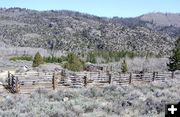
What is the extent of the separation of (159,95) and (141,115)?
500 centimetres

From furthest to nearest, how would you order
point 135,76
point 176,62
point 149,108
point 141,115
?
point 176,62, point 135,76, point 149,108, point 141,115

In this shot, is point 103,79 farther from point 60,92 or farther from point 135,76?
point 60,92

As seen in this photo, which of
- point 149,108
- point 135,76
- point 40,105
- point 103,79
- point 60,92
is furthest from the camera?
point 135,76

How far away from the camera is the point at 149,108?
17.0m

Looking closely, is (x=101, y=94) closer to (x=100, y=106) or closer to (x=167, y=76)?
(x=100, y=106)

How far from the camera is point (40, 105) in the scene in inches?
715

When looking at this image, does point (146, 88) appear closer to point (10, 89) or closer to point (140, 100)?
point (140, 100)

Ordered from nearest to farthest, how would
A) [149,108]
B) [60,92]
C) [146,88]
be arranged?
[149,108] < [60,92] < [146,88]

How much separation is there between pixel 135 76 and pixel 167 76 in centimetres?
307

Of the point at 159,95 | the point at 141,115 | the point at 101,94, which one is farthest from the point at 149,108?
the point at 101,94

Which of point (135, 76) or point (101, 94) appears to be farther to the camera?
point (135, 76)

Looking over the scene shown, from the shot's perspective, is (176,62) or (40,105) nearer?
(40,105)

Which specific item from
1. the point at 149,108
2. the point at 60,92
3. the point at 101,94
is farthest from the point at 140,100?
the point at 60,92

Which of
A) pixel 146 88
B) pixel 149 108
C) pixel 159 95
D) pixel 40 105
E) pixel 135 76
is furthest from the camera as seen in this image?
pixel 135 76
